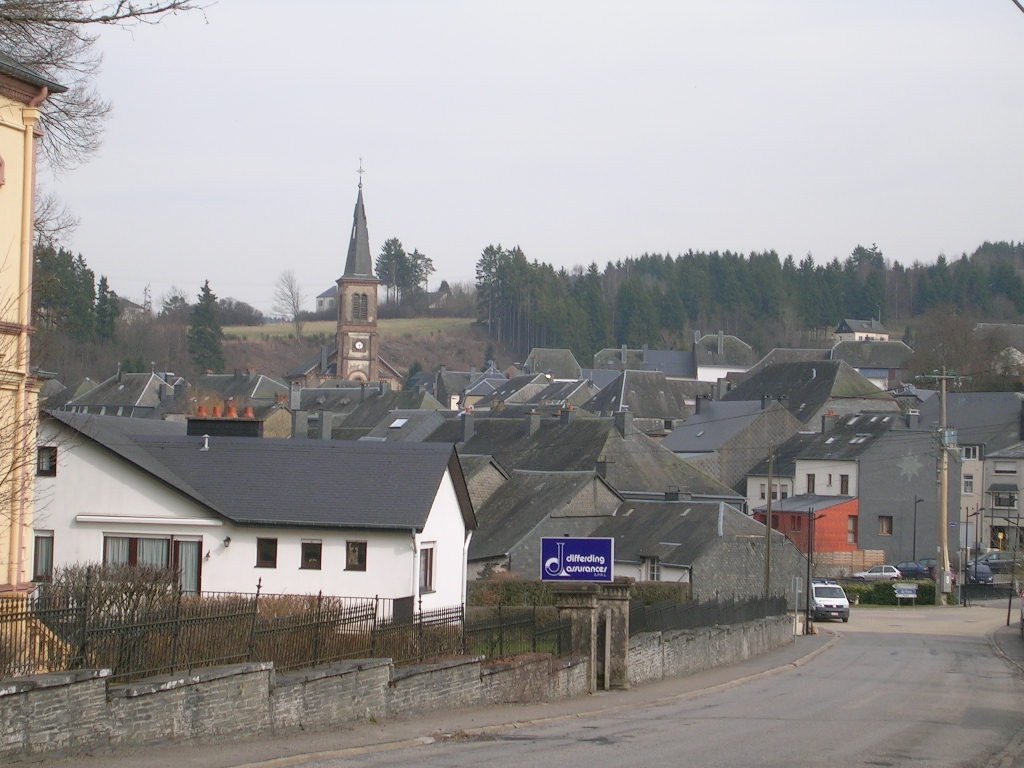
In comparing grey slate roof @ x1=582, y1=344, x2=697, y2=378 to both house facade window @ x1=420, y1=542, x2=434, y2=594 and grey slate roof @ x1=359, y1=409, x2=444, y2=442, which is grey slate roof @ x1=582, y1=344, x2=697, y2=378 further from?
house facade window @ x1=420, y1=542, x2=434, y2=594

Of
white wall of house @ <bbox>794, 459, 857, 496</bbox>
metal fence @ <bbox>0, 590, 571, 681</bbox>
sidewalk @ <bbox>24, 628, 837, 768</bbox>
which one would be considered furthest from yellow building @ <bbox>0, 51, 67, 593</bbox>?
white wall of house @ <bbox>794, 459, 857, 496</bbox>

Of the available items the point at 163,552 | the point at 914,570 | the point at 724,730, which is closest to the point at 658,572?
the point at 163,552

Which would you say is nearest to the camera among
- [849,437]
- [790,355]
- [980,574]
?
[980,574]

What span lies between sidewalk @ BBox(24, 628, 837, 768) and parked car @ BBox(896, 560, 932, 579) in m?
47.1

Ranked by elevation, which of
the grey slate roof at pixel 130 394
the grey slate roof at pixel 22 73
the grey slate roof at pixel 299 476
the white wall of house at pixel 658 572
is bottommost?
the white wall of house at pixel 658 572

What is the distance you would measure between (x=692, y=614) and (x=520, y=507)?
70.5 ft

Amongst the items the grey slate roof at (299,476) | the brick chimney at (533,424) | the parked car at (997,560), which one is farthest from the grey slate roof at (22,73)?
the parked car at (997,560)

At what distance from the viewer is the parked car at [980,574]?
68188mm

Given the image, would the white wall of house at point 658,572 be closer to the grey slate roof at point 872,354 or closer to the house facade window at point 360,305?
the house facade window at point 360,305

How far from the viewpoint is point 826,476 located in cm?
7831

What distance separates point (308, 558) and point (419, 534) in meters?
2.56

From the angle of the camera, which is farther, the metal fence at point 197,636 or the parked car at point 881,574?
the parked car at point 881,574

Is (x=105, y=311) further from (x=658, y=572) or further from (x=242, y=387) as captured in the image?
(x=658, y=572)

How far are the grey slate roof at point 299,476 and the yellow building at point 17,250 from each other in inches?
453
